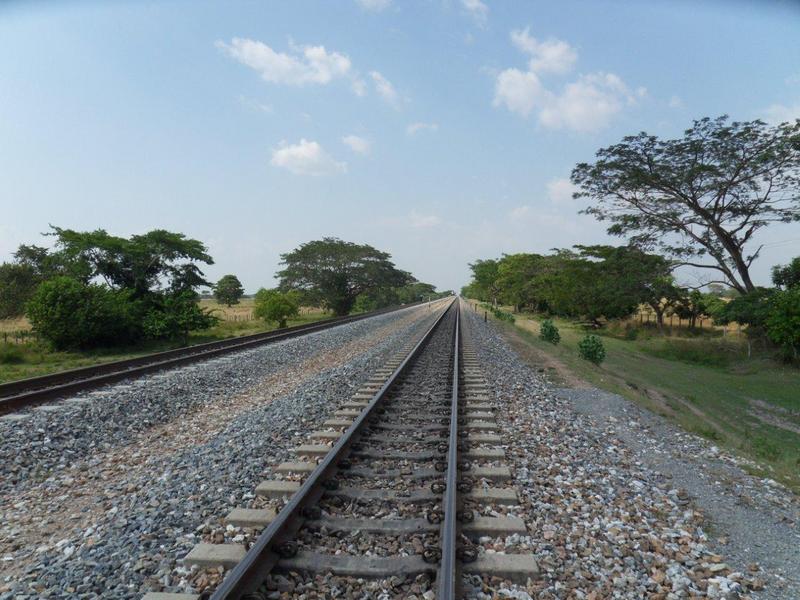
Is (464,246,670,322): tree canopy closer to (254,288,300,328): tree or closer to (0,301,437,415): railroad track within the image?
(254,288,300,328): tree

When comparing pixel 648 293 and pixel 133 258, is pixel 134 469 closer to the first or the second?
pixel 133 258

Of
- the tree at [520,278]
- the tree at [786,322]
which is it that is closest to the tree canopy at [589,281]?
the tree at [520,278]

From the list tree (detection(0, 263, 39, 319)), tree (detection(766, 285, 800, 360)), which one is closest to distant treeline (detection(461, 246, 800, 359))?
tree (detection(766, 285, 800, 360))

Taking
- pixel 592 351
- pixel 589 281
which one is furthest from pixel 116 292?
pixel 589 281

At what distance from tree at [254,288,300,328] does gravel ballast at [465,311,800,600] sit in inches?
872

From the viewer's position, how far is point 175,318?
18594mm

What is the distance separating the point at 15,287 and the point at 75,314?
15.5 m

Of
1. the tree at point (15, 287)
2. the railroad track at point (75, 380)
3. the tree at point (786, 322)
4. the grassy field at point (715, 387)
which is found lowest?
the grassy field at point (715, 387)

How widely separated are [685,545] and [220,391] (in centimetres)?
792

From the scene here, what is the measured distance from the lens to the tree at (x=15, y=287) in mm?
25719

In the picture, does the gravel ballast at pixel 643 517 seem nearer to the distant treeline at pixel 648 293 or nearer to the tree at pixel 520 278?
the distant treeline at pixel 648 293

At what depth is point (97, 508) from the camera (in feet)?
13.4

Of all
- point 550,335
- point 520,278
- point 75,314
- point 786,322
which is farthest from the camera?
point 520,278

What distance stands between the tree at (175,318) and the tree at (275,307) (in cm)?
688
